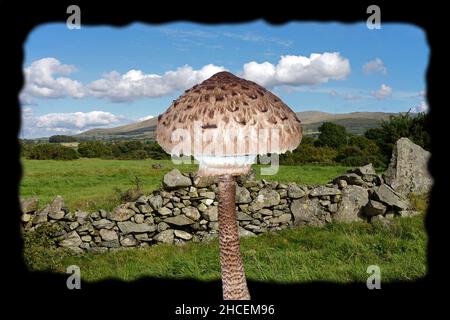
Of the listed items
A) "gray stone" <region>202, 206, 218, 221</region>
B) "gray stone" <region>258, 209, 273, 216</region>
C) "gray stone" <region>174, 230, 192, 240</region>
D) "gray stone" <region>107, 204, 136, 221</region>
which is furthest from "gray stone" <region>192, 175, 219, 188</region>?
"gray stone" <region>107, 204, 136, 221</region>

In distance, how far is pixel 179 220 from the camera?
1460 cm

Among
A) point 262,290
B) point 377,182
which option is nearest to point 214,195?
point 377,182

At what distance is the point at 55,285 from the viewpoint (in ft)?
16.3

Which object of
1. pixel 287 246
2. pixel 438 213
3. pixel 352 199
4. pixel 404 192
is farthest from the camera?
pixel 404 192

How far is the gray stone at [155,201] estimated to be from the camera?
14.7 meters

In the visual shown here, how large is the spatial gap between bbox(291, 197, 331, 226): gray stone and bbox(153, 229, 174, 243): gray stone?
16.1 feet

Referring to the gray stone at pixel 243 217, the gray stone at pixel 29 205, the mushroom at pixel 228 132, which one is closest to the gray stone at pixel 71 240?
the gray stone at pixel 29 205

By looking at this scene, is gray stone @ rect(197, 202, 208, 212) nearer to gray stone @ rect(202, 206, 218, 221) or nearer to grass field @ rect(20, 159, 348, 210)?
gray stone @ rect(202, 206, 218, 221)

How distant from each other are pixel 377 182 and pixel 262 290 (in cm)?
1414

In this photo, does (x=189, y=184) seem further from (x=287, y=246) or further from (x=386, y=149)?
(x=386, y=149)

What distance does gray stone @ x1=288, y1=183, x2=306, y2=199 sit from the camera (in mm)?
16016

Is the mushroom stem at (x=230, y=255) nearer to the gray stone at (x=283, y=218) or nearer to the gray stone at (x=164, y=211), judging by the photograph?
the gray stone at (x=164, y=211)

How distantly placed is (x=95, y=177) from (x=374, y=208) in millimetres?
21370

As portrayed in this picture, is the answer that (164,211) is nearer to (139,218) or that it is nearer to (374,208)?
(139,218)
